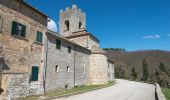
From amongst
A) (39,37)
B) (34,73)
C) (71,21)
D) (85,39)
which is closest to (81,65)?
(85,39)

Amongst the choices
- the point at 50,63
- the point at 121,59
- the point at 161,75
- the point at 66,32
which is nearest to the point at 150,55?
the point at 121,59

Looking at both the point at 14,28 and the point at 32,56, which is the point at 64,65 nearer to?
the point at 32,56

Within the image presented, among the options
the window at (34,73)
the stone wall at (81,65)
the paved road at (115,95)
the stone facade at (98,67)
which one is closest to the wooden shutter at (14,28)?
the window at (34,73)

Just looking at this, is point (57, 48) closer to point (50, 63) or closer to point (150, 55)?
point (50, 63)

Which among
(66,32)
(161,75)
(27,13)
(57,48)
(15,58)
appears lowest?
(161,75)

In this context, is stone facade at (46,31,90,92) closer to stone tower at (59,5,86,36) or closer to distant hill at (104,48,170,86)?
stone tower at (59,5,86,36)

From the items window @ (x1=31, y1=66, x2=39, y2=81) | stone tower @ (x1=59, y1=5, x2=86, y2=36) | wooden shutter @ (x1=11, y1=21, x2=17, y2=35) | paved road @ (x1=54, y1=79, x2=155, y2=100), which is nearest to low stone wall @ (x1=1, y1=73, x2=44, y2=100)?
window @ (x1=31, y1=66, x2=39, y2=81)

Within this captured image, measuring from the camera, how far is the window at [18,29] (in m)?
14.3

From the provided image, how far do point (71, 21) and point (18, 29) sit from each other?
2424cm

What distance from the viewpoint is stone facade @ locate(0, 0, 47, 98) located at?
43.7ft

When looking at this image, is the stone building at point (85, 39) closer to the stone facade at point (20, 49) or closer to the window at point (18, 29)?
the stone facade at point (20, 49)

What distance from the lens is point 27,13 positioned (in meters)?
Result: 16.1

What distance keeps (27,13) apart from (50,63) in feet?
19.4

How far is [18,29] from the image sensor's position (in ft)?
48.8
